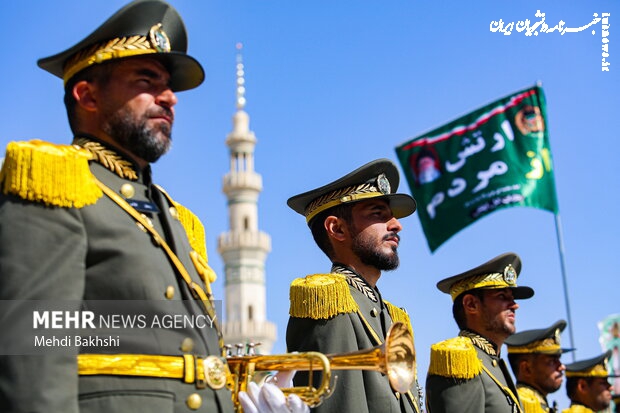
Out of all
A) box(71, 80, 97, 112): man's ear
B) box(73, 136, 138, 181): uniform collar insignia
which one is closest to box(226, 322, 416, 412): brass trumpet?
box(73, 136, 138, 181): uniform collar insignia

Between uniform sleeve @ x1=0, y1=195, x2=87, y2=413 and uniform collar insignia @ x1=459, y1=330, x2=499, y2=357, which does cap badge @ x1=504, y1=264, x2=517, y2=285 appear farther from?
uniform sleeve @ x1=0, y1=195, x2=87, y2=413

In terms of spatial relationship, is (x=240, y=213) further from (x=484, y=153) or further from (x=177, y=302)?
(x=177, y=302)

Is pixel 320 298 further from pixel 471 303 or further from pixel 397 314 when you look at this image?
pixel 471 303

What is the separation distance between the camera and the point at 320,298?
Result: 250 inches

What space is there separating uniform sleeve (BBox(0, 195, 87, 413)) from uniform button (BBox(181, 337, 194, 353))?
0.49 m

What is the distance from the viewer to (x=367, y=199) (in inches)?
279

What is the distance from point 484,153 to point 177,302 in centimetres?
1391

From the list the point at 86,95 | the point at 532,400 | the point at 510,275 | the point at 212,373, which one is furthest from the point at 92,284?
the point at 532,400

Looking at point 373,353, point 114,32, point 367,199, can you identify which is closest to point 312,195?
point 367,199

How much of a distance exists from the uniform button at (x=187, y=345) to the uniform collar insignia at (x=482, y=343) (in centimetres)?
491

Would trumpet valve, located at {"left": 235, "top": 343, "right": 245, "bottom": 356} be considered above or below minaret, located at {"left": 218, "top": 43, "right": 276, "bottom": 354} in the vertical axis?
below

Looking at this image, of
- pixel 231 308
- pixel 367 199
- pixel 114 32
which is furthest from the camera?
pixel 231 308

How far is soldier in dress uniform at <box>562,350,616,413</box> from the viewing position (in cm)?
1410

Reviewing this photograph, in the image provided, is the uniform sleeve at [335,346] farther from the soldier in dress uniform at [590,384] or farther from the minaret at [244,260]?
the minaret at [244,260]
